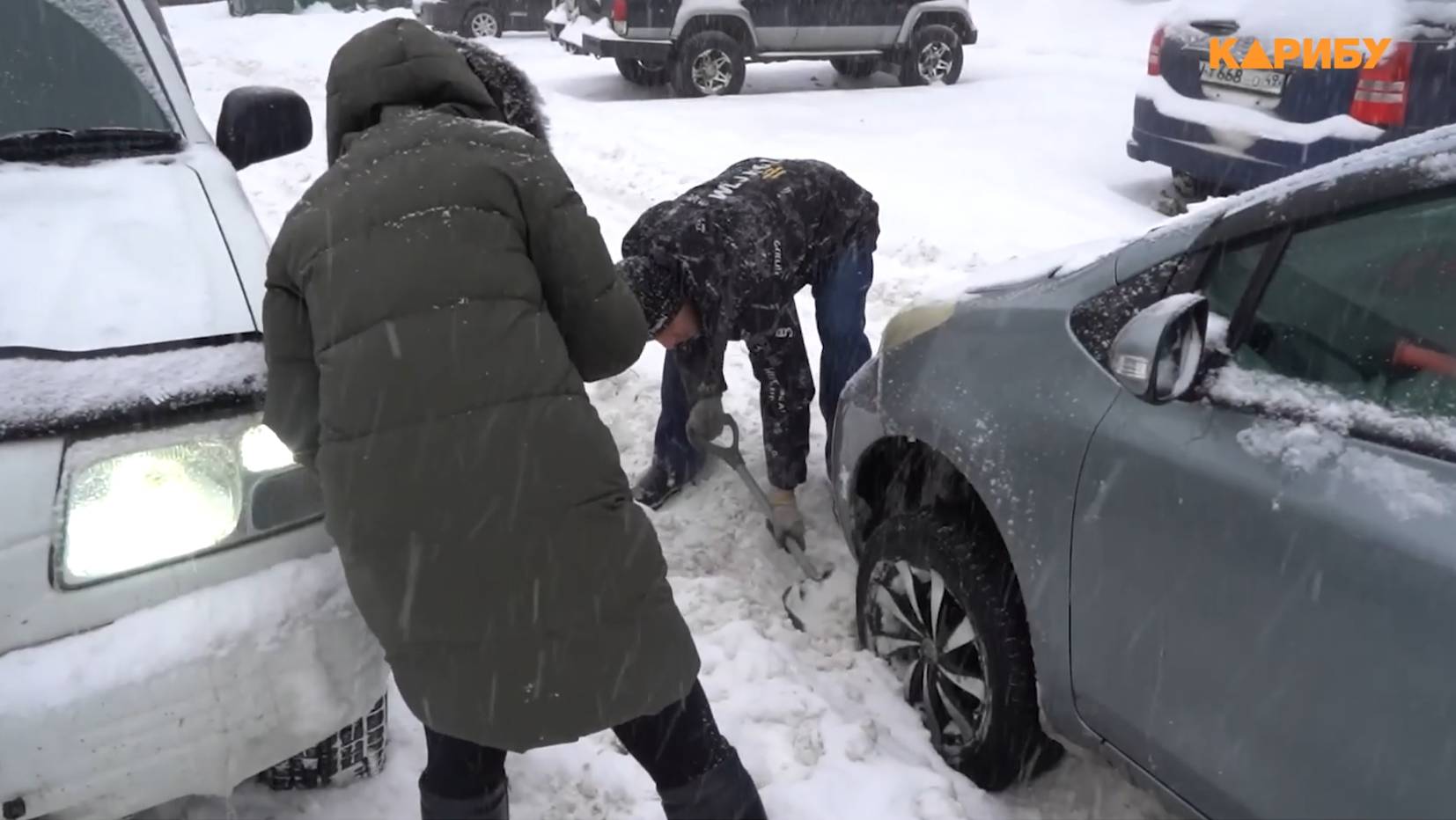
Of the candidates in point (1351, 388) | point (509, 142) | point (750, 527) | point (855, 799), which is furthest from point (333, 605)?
point (750, 527)

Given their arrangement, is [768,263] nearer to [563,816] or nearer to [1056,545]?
[1056,545]

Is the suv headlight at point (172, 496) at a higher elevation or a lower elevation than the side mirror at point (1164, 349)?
lower

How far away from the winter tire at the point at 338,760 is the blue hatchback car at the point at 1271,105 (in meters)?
4.98

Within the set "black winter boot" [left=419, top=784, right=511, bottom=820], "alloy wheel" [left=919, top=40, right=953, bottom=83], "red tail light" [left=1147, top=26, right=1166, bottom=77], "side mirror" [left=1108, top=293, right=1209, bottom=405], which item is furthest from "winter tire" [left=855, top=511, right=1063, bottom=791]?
"alloy wheel" [left=919, top=40, right=953, bottom=83]

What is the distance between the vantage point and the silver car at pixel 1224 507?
162cm

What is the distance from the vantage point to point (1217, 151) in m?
6.49

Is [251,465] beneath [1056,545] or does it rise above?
above

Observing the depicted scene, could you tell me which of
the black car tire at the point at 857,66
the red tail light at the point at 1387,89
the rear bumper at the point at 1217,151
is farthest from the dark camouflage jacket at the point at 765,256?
the black car tire at the point at 857,66

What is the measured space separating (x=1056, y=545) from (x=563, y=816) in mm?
1285

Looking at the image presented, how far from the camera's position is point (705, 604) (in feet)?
11.4

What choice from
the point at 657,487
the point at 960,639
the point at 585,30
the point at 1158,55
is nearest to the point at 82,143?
the point at 657,487

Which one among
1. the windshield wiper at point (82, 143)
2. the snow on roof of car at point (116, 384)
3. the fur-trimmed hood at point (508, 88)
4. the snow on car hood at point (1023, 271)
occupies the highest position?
the fur-trimmed hood at point (508, 88)

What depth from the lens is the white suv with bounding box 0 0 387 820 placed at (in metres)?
1.71

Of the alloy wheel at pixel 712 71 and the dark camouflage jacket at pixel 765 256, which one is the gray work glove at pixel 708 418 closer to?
the dark camouflage jacket at pixel 765 256
